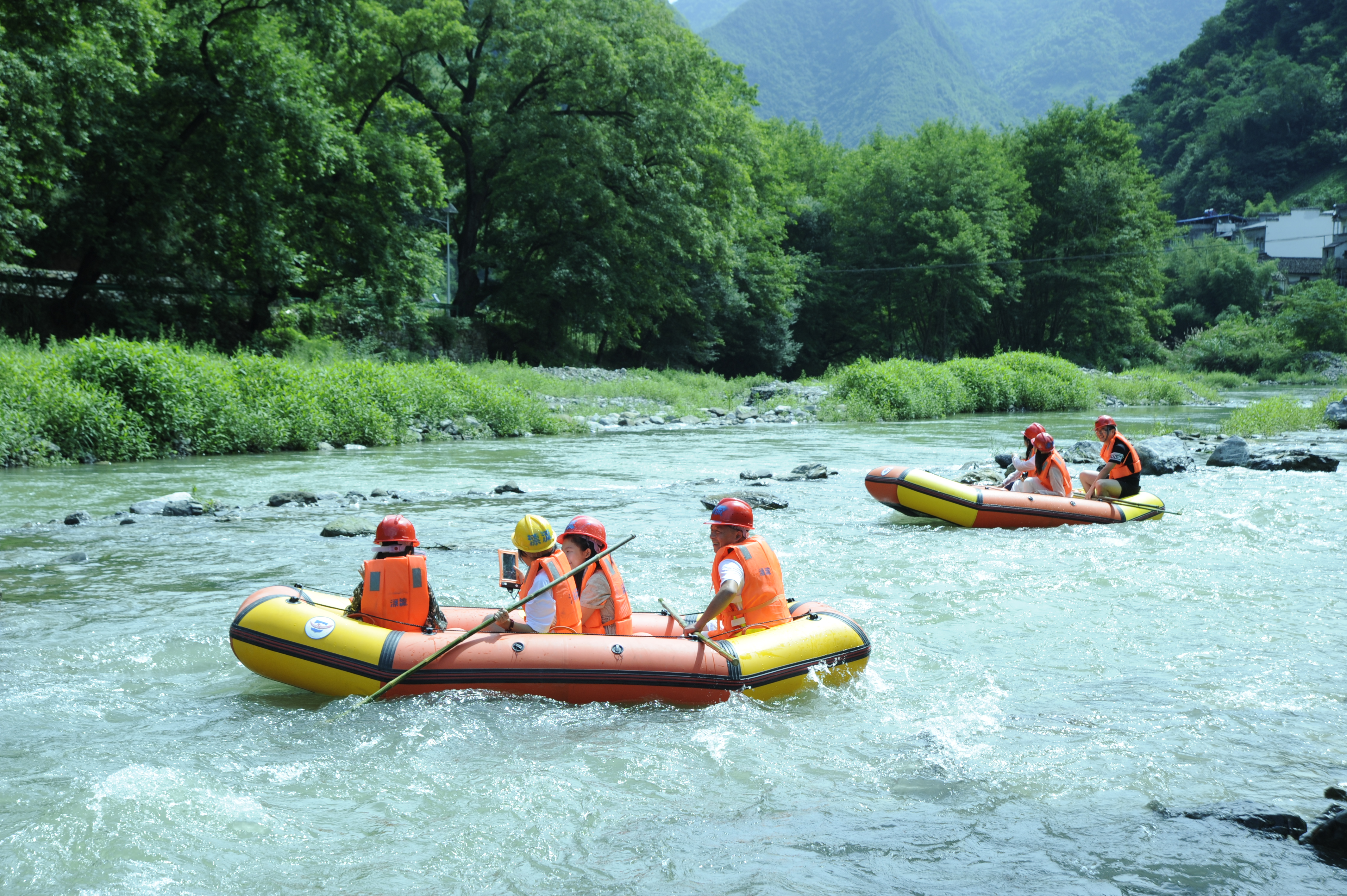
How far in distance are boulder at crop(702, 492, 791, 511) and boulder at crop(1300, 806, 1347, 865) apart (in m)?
7.18

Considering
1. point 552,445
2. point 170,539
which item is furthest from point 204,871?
point 552,445

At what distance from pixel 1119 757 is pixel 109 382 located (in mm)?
13740

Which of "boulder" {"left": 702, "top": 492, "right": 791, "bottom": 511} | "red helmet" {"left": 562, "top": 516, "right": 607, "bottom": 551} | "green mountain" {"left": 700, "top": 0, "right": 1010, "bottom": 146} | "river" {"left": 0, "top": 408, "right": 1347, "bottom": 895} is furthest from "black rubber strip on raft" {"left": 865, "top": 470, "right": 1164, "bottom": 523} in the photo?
"green mountain" {"left": 700, "top": 0, "right": 1010, "bottom": 146}

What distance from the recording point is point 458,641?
4723 mm

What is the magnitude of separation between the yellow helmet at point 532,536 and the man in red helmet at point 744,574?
875 millimetres

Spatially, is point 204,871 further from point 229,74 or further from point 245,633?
point 229,74

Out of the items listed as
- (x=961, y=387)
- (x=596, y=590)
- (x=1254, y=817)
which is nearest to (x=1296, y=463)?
(x=1254, y=817)

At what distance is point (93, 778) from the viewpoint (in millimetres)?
3885

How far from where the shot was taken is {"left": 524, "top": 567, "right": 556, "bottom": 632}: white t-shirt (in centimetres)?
497

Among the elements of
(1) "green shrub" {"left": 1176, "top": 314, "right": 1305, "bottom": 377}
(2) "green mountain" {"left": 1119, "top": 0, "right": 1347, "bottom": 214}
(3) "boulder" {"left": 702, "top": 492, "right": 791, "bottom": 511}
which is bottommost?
(3) "boulder" {"left": 702, "top": 492, "right": 791, "bottom": 511}

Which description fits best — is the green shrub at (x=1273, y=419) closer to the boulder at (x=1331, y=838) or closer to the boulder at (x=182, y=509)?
the boulder at (x=1331, y=838)

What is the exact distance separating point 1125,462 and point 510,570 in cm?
699

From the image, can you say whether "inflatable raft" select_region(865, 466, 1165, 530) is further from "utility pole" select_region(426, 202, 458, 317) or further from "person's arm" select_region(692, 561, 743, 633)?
"utility pole" select_region(426, 202, 458, 317)

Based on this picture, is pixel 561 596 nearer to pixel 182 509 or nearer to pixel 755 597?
pixel 755 597
